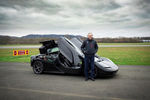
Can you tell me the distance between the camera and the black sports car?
6.66 m

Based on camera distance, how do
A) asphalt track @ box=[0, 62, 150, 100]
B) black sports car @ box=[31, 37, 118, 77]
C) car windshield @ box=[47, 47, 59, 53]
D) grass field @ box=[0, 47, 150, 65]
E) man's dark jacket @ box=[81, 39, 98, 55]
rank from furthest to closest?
grass field @ box=[0, 47, 150, 65] → car windshield @ box=[47, 47, 59, 53] → black sports car @ box=[31, 37, 118, 77] → man's dark jacket @ box=[81, 39, 98, 55] → asphalt track @ box=[0, 62, 150, 100]

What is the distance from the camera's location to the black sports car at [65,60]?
6.66m

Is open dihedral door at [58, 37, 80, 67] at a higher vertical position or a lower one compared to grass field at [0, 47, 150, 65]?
higher

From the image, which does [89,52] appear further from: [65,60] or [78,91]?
[78,91]

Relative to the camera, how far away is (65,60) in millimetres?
7473

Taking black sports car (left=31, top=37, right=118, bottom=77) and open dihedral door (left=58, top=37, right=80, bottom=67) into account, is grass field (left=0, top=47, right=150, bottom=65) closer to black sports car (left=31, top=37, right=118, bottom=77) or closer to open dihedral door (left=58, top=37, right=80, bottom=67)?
black sports car (left=31, top=37, right=118, bottom=77)

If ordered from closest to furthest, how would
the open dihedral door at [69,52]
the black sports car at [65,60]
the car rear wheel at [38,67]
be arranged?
the black sports car at [65,60]
the open dihedral door at [69,52]
the car rear wheel at [38,67]

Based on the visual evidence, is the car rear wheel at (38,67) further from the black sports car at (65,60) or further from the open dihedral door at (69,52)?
the open dihedral door at (69,52)

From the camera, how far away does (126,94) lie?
466 centimetres

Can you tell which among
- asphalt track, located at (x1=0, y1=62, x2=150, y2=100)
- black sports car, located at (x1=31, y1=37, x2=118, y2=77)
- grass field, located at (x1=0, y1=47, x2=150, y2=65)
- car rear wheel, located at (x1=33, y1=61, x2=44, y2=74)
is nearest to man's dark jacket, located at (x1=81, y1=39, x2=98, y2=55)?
black sports car, located at (x1=31, y1=37, x2=118, y2=77)

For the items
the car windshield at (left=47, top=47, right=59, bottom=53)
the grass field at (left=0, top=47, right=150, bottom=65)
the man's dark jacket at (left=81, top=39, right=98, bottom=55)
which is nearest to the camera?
the man's dark jacket at (left=81, top=39, right=98, bottom=55)

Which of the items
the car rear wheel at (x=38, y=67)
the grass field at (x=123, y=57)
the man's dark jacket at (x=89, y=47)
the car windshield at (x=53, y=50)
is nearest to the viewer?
the man's dark jacket at (x=89, y=47)

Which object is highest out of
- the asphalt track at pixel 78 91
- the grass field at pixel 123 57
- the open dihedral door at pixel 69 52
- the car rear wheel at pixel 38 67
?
the open dihedral door at pixel 69 52

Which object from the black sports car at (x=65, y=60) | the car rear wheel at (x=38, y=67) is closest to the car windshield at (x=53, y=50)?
the black sports car at (x=65, y=60)
